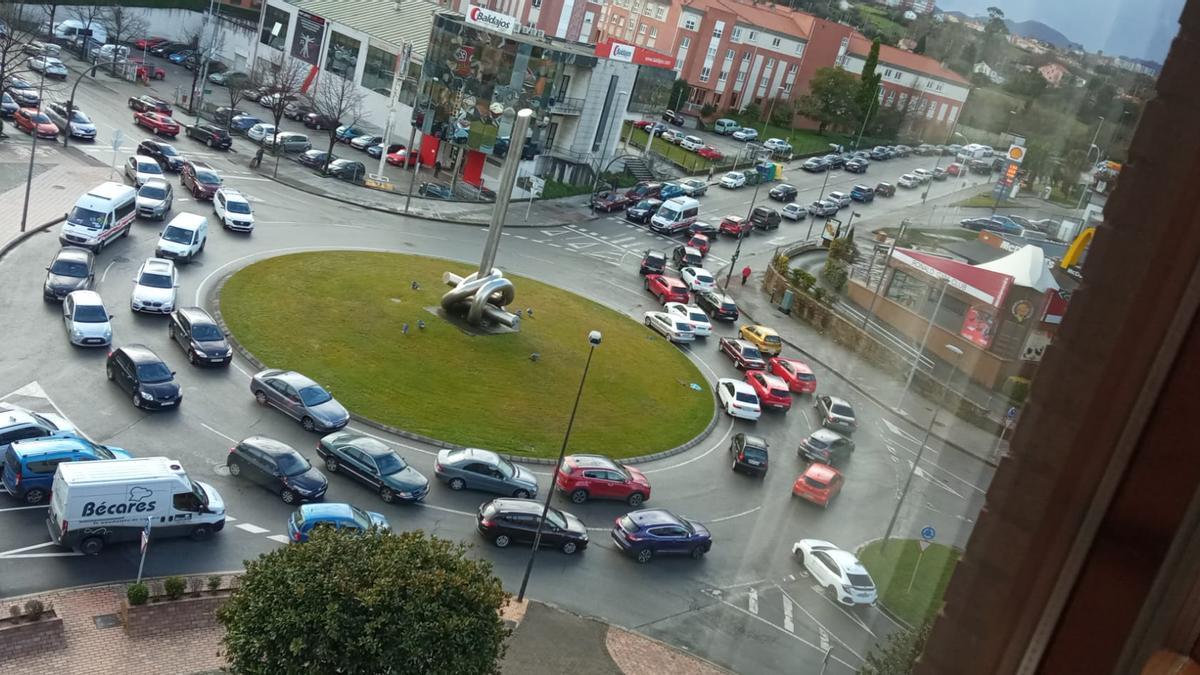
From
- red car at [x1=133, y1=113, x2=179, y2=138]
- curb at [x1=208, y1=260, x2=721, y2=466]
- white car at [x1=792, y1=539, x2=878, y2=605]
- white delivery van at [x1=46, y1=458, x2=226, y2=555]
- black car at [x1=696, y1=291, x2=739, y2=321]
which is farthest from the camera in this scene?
red car at [x1=133, y1=113, x2=179, y2=138]

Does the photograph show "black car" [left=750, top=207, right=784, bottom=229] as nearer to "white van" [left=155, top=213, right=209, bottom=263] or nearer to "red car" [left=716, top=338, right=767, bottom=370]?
"red car" [left=716, top=338, right=767, bottom=370]

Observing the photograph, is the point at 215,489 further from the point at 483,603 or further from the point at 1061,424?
the point at 1061,424

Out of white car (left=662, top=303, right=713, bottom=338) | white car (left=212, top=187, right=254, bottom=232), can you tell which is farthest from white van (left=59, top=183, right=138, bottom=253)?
white car (left=662, top=303, right=713, bottom=338)

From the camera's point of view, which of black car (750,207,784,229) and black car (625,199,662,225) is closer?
black car (625,199,662,225)

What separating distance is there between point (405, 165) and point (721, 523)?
2596 cm

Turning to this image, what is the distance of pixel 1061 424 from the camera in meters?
2.02

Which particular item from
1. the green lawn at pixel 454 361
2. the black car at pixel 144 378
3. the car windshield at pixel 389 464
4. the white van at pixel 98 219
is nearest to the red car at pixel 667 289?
the green lawn at pixel 454 361

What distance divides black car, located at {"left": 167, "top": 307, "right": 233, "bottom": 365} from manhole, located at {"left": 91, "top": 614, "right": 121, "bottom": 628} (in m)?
8.16

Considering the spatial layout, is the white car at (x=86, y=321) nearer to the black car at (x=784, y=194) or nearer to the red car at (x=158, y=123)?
the red car at (x=158, y=123)

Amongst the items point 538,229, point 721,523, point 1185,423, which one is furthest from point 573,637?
point 538,229

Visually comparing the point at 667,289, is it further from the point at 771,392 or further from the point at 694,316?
the point at 771,392

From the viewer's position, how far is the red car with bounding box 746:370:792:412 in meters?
25.0

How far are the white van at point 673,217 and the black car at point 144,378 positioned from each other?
23.4 metres

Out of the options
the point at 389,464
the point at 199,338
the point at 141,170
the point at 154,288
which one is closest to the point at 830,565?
the point at 389,464
